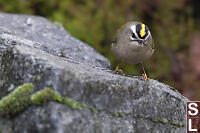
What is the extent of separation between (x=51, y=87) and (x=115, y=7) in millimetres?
4990

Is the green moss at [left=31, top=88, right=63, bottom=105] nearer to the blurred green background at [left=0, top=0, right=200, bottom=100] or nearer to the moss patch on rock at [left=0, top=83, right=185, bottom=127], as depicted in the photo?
the moss patch on rock at [left=0, top=83, right=185, bottom=127]

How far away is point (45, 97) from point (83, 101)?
0.35 metres

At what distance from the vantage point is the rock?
2.57 meters

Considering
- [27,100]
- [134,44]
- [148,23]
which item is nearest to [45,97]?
[27,100]

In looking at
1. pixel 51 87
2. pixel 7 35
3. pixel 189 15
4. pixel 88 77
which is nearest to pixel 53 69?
pixel 51 87

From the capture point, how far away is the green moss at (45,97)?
8.52ft

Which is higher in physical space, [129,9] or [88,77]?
[129,9]

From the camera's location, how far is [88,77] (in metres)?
2.93

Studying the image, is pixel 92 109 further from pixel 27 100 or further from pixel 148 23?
pixel 148 23

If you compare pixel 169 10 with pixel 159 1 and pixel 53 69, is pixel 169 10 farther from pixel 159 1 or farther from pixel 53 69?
pixel 53 69

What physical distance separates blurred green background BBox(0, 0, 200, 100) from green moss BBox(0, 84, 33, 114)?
407 cm

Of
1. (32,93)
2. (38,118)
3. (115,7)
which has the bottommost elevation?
(38,118)

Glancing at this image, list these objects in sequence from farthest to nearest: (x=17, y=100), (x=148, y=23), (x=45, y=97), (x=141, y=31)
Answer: (x=148, y=23) → (x=141, y=31) → (x=17, y=100) → (x=45, y=97)

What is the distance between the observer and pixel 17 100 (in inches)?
107
